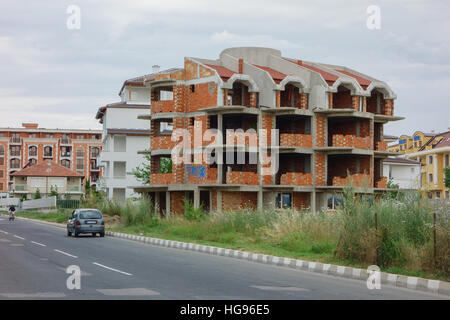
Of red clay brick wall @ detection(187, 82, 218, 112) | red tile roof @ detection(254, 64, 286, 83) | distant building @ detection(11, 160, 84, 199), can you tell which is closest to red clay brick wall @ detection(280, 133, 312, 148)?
red tile roof @ detection(254, 64, 286, 83)

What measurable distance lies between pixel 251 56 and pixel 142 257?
31.7 metres

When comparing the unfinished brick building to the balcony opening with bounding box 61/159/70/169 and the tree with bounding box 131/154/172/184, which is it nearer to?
the tree with bounding box 131/154/172/184

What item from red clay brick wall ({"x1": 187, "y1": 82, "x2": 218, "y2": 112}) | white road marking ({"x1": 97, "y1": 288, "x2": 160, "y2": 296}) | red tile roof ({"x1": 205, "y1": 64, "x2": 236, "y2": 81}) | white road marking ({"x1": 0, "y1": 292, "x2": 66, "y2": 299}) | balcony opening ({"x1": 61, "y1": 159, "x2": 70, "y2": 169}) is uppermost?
red tile roof ({"x1": 205, "y1": 64, "x2": 236, "y2": 81})

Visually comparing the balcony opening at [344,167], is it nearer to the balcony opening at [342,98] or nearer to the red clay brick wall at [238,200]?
the balcony opening at [342,98]

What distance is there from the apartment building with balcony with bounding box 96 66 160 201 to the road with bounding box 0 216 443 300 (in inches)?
1997

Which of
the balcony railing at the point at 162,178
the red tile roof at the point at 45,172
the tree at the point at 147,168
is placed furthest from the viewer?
the red tile roof at the point at 45,172

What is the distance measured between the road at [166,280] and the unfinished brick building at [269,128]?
22845 millimetres

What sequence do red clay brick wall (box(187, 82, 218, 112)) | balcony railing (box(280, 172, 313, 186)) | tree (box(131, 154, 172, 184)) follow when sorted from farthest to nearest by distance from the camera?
tree (box(131, 154, 172, 184)) < balcony railing (box(280, 172, 313, 186)) < red clay brick wall (box(187, 82, 218, 112))

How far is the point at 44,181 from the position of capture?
372 feet

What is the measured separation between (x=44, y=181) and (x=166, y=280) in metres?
104

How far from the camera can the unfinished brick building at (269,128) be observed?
143 feet

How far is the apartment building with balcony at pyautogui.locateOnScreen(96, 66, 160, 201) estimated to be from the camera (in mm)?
71562

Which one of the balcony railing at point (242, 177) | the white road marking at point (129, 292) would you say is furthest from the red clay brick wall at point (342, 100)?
the white road marking at point (129, 292)

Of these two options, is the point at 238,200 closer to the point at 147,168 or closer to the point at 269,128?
the point at 269,128
